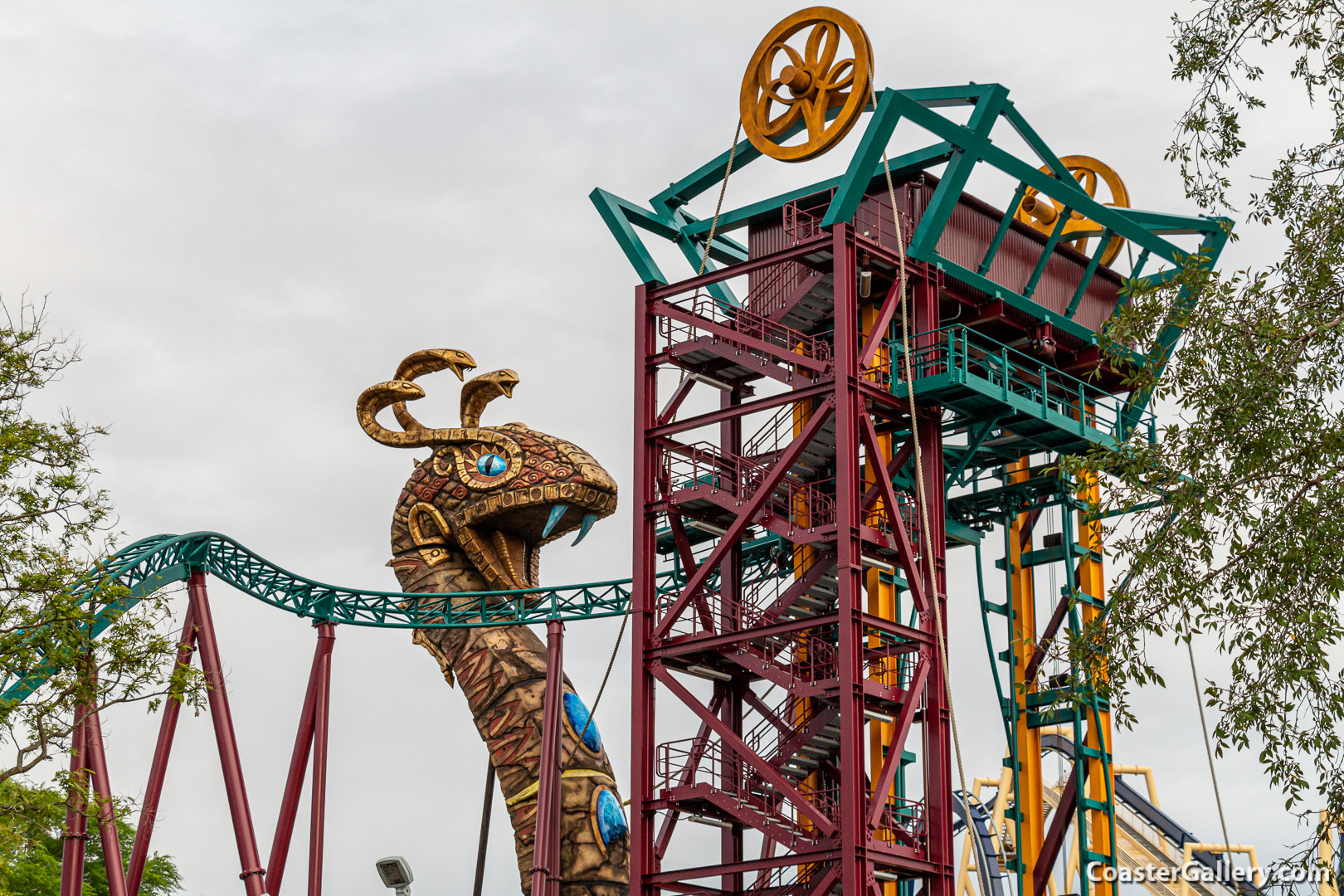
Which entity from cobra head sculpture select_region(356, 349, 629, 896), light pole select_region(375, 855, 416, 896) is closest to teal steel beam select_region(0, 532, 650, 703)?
cobra head sculpture select_region(356, 349, 629, 896)

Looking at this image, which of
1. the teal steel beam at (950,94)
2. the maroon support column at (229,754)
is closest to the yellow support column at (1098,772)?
the teal steel beam at (950,94)

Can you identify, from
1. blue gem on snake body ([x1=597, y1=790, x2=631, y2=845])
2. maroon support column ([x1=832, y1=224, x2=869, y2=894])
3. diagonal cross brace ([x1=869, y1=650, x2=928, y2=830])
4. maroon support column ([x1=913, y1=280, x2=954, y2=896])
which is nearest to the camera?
maroon support column ([x1=832, y1=224, x2=869, y2=894])

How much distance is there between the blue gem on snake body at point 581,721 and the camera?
3073 centimetres

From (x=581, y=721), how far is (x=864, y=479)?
6.81 m

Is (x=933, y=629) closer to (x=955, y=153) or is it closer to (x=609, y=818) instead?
(x=955, y=153)

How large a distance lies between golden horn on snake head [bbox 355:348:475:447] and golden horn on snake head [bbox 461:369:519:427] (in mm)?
430

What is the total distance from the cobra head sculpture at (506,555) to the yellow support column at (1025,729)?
6.01 meters

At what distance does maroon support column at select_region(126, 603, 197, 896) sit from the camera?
2864 cm

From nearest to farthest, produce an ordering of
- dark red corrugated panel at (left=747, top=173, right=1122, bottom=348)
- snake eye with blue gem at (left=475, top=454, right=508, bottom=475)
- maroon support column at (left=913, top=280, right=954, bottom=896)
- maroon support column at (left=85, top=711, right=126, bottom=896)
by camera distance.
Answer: maroon support column at (left=913, top=280, right=954, bottom=896)
maroon support column at (left=85, top=711, right=126, bottom=896)
dark red corrugated panel at (left=747, top=173, right=1122, bottom=348)
snake eye with blue gem at (left=475, top=454, right=508, bottom=475)

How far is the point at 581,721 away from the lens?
30.9 m

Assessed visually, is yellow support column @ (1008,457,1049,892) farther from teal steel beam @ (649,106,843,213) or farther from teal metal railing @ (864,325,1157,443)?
teal steel beam @ (649,106,843,213)

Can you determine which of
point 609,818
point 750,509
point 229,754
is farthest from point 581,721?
point 750,509

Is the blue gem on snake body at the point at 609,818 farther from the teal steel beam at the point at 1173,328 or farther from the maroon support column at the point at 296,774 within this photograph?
the teal steel beam at the point at 1173,328

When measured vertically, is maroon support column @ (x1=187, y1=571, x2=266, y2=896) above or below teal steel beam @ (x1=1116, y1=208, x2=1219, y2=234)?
below
